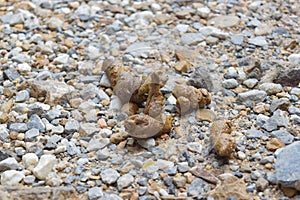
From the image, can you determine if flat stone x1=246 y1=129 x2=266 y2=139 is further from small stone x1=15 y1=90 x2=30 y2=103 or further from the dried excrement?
small stone x1=15 y1=90 x2=30 y2=103

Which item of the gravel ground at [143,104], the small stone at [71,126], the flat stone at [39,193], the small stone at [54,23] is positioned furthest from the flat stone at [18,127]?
the small stone at [54,23]

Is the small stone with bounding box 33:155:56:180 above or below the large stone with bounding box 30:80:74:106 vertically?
below

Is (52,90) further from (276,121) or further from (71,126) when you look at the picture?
(276,121)

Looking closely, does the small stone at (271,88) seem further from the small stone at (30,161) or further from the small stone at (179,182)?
the small stone at (30,161)

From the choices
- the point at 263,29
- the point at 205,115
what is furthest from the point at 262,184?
the point at 263,29

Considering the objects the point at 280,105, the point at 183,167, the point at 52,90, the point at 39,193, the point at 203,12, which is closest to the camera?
the point at 39,193

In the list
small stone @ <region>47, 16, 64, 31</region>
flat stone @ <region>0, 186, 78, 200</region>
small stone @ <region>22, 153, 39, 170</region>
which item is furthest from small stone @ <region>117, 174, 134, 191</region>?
small stone @ <region>47, 16, 64, 31</region>
